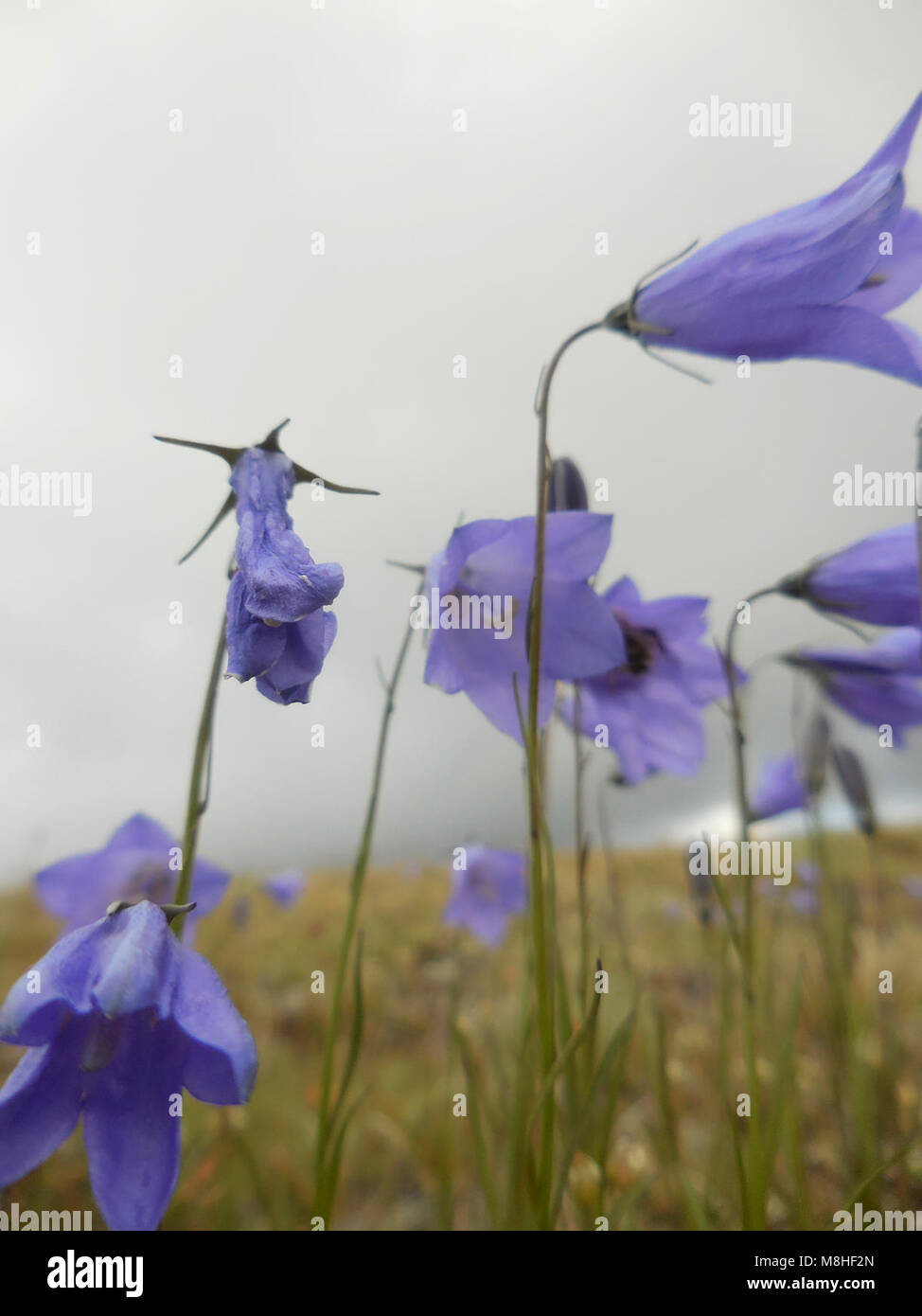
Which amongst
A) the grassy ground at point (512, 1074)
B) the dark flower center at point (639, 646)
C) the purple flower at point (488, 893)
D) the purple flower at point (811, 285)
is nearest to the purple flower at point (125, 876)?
the grassy ground at point (512, 1074)

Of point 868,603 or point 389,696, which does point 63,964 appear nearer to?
point 389,696

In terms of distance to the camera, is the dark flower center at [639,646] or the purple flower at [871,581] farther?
the dark flower center at [639,646]

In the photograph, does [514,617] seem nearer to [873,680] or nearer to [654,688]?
[654,688]

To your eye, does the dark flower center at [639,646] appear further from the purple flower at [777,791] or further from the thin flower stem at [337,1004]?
the purple flower at [777,791]

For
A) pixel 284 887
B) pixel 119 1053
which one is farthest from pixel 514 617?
pixel 284 887

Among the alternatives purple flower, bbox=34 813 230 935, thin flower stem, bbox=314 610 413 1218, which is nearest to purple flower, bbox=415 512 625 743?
thin flower stem, bbox=314 610 413 1218
